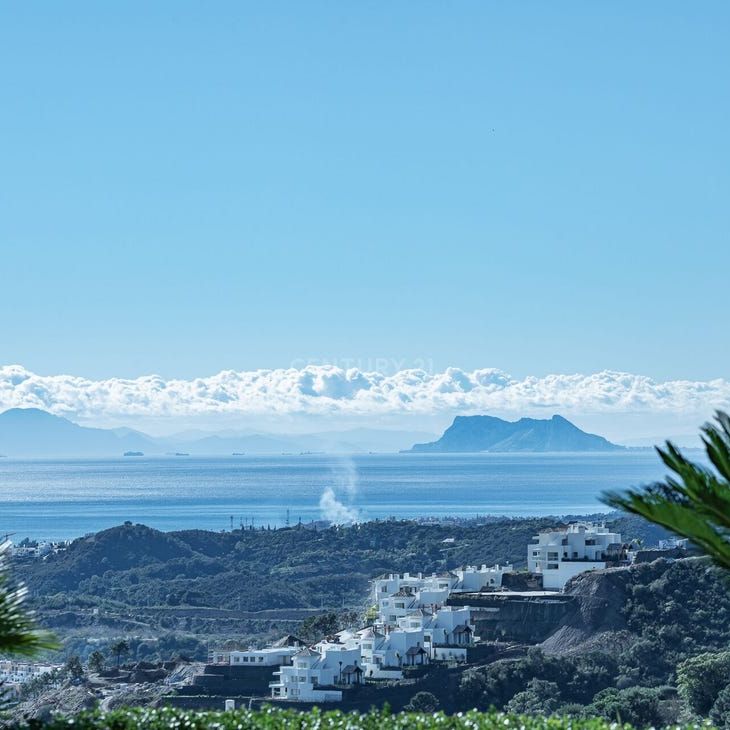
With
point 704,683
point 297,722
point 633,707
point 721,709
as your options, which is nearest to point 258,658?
point 633,707

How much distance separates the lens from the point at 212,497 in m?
189

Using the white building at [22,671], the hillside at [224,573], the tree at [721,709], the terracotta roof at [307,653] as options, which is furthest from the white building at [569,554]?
the hillside at [224,573]

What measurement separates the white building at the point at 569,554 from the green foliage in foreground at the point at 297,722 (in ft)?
118

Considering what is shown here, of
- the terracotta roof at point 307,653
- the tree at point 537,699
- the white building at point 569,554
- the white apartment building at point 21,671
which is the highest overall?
the white building at point 569,554

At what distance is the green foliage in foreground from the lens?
30.3ft

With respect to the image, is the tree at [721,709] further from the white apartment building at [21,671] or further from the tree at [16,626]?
the white apartment building at [21,671]

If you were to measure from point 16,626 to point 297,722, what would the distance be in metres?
1.98

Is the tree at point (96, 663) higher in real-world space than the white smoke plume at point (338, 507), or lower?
lower

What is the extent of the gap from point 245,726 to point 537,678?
27.2m

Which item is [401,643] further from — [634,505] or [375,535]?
[375,535]

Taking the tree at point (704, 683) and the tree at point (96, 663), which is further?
the tree at point (96, 663)

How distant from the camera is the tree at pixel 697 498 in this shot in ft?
23.1

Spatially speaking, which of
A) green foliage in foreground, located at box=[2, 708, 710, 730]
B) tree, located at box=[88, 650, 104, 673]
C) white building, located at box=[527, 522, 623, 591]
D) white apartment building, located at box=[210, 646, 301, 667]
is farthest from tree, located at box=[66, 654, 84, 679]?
green foliage in foreground, located at box=[2, 708, 710, 730]

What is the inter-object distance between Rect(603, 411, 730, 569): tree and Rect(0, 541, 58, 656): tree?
131 inches
